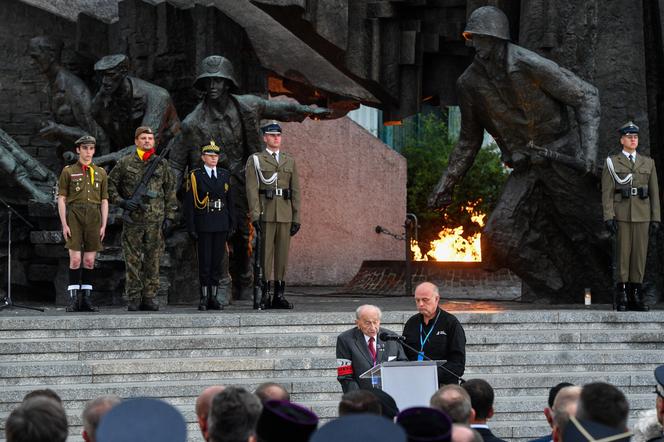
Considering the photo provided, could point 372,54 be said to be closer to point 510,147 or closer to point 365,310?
point 510,147

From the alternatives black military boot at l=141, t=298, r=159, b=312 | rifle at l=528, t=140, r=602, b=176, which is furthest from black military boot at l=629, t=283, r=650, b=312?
black military boot at l=141, t=298, r=159, b=312

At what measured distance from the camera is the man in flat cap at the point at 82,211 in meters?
11.6

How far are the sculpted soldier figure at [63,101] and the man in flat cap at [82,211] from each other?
2.59 meters

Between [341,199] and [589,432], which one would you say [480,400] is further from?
[341,199]

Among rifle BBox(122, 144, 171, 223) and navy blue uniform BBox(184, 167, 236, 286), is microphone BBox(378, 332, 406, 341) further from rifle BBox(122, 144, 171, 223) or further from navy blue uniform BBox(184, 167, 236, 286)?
rifle BBox(122, 144, 171, 223)

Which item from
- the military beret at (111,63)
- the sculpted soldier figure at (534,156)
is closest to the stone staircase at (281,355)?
the sculpted soldier figure at (534,156)

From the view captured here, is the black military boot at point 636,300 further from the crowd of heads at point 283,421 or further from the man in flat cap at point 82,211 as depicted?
the crowd of heads at point 283,421

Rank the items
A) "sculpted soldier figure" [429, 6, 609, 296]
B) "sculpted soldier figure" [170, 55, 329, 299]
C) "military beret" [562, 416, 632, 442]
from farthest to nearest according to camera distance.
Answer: "sculpted soldier figure" [170, 55, 329, 299]
"sculpted soldier figure" [429, 6, 609, 296]
"military beret" [562, 416, 632, 442]

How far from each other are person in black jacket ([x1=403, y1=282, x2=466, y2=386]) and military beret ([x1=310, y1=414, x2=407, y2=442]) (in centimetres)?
412

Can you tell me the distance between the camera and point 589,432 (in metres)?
4.04

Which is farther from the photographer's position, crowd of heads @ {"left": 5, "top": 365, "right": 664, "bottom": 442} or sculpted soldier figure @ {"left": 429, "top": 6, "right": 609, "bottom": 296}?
sculpted soldier figure @ {"left": 429, "top": 6, "right": 609, "bottom": 296}

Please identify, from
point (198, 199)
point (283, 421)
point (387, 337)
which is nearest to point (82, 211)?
point (198, 199)

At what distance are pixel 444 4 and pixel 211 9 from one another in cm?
287

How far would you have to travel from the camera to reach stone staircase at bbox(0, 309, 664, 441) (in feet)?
29.3
